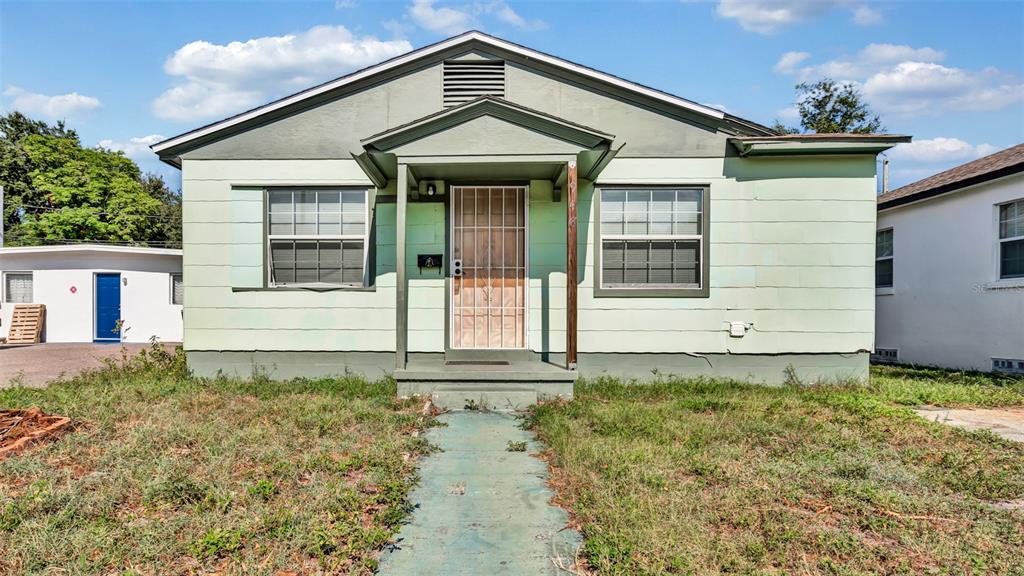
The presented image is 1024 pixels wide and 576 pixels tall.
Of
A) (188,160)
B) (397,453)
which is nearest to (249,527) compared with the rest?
(397,453)

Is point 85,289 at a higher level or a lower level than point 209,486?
higher

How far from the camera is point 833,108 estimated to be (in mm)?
21594

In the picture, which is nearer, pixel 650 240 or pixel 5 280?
pixel 650 240

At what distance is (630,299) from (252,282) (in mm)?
5003

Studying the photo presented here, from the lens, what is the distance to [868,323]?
6680 millimetres

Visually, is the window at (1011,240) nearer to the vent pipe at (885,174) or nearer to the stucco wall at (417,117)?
the stucco wall at (417,117)

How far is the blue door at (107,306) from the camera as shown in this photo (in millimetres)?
14781

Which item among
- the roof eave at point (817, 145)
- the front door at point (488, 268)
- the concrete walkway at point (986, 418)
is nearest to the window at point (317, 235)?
the front door at point (488, 268)

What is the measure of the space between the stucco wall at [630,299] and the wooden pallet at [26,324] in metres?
11.7

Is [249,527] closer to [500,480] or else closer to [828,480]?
[500,480]

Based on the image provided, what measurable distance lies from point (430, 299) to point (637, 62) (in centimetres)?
691

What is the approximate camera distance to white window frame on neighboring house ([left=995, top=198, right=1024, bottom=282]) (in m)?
7.82

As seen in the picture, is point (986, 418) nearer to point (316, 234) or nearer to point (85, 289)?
point (316, 234)

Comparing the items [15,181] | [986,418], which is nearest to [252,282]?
[986,418]
